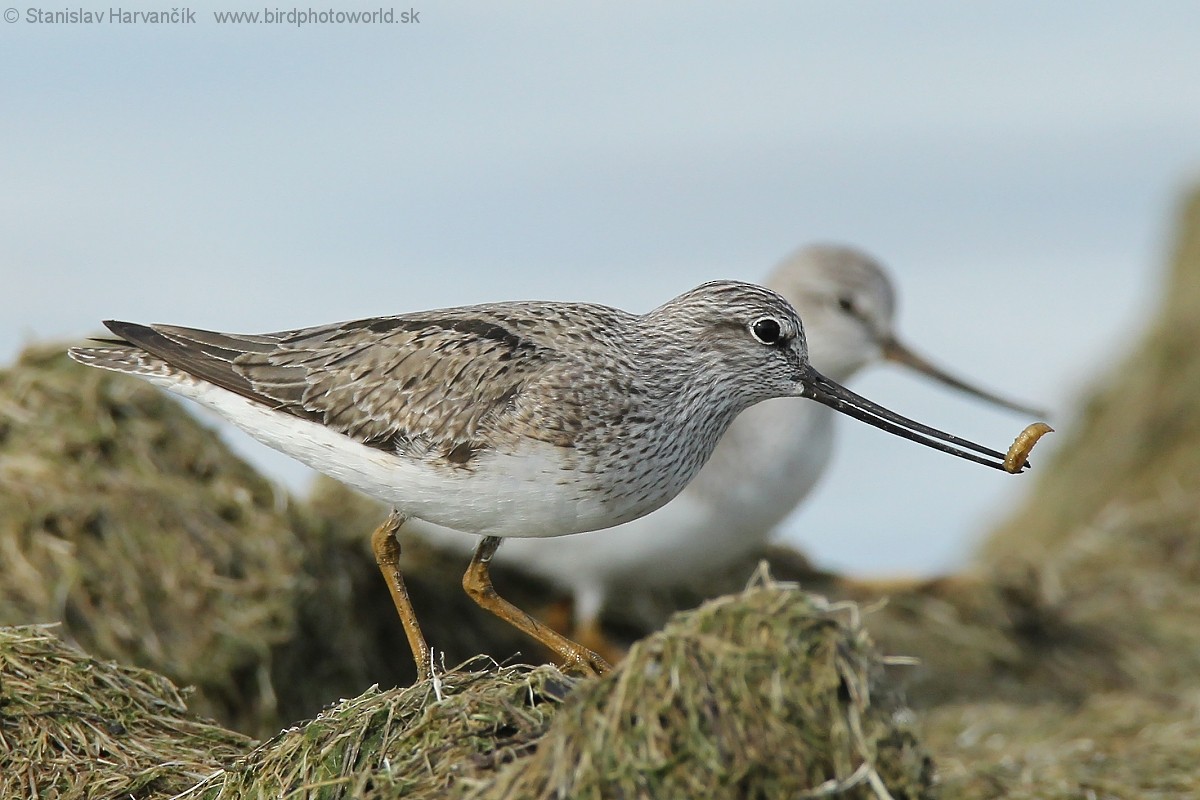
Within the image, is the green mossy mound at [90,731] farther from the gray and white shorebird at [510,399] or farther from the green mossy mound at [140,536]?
the green mossy mound at [140,536]

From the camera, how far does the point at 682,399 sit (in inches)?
233

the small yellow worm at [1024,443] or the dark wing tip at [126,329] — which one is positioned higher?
the dark wing tip at [126,329]

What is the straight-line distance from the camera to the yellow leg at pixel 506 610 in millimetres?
5863

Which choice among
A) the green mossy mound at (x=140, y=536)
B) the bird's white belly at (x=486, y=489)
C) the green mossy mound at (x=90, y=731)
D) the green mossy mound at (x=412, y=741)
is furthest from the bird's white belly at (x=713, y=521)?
the green mossy mound at (x=412, y=741)

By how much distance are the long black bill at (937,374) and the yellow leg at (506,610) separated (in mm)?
5691

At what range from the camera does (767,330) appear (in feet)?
20.2

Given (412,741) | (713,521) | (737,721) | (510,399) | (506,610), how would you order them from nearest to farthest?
(737,721), (412,741), (510,399), (506,610), (713,521)

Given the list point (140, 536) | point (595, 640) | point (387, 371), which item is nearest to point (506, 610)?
point (387, 371)

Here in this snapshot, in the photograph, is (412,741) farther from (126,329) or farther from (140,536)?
(140,536)

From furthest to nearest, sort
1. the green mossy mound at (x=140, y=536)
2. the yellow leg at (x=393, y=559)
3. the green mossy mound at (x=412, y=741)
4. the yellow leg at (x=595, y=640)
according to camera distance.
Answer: the yellow leg at (x=595, y=640)
the green mossy mound at (x=140, y=536)
the yellow leg at (x=393, y=559)
the green mossy mound at (x=412, y=741)

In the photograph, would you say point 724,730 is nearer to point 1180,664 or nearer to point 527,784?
point 527,784

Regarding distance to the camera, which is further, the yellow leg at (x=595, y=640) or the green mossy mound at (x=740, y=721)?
the yellow leg at (x=595, y=640)

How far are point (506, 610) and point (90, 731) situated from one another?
168cm

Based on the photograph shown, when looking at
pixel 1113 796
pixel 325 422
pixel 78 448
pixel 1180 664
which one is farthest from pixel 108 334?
pixel 1180 664
